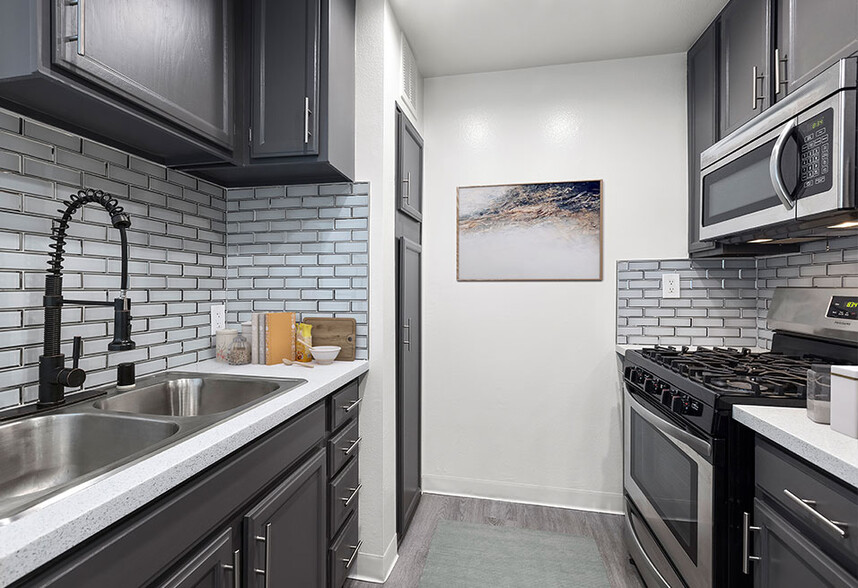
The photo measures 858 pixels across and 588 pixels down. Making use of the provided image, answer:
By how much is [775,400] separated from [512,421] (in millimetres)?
1535

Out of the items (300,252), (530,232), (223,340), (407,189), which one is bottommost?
(223,340)

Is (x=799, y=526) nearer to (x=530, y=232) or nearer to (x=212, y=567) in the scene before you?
(x=212, y=567)

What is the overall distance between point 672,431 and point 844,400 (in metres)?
0.62

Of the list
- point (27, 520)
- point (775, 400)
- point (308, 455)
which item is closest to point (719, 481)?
point (775, 400)

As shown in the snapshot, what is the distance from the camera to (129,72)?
1.18 m

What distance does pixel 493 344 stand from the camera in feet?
8.92

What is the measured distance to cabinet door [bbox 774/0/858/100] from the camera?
4.31 ft

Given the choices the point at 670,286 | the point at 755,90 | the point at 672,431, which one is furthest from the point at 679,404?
the point at 755,90

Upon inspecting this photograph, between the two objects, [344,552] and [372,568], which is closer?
[344,552]

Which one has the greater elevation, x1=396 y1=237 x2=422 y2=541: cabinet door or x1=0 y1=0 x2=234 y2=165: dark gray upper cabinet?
x1=0 y1=0 x2=234 y2=165: dark gray upper cabinet

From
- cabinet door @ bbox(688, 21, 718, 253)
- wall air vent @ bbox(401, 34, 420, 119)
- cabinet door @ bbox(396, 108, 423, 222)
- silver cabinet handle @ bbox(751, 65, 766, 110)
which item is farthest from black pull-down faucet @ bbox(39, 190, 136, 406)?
cabinet door @ bbox(688, 21, 718, 253)

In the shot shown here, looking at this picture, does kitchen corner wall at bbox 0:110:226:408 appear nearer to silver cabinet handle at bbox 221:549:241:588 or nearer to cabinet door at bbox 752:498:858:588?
silver cabinet handle at bbox 221:549:241:588

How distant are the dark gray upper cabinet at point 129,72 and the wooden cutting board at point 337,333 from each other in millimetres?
774

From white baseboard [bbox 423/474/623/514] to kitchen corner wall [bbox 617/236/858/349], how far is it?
92cm
